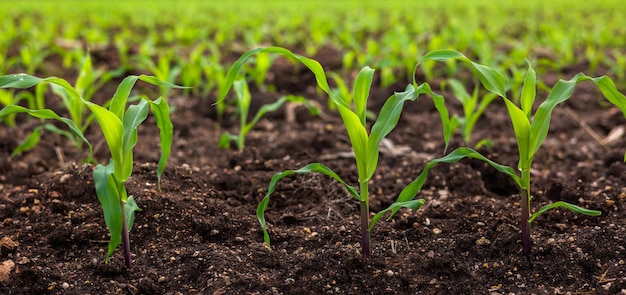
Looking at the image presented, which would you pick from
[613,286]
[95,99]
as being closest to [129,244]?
[613,286]

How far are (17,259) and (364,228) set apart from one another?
129 centimetres

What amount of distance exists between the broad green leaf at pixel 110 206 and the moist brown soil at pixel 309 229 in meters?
0.35

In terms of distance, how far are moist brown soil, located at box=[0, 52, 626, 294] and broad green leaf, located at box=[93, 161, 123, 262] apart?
1.15 ft

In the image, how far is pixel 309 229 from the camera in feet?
8.82

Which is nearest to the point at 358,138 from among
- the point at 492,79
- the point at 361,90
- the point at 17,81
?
the point at 361,90

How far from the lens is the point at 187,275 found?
7.50ft

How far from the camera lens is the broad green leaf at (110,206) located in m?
1.91

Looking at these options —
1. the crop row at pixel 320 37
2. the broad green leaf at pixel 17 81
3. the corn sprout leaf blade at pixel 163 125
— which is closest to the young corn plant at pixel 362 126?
the corn sprout leaf blade at pixel 163 125

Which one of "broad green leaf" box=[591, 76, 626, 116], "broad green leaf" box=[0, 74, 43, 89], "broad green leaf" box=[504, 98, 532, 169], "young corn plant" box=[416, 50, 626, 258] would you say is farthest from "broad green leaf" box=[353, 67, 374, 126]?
"broad green leaf" box=[0, 74, 43, 89]

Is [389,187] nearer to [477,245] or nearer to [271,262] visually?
[477,245]

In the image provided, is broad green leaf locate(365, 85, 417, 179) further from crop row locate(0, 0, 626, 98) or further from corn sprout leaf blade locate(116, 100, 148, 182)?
crop row locate(0, 0, 626, 98)

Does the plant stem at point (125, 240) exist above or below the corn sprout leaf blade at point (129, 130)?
below

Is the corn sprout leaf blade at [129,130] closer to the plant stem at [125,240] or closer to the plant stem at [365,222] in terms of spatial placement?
the plant stem at [125,240]

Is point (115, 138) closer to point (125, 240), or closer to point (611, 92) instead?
point (125, 240)
